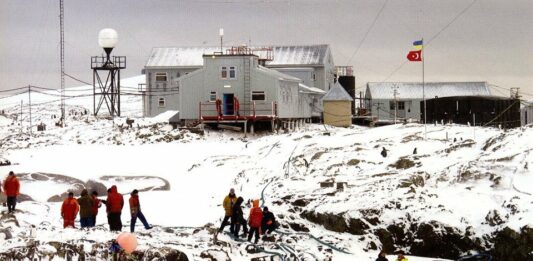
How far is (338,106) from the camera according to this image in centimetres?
6344

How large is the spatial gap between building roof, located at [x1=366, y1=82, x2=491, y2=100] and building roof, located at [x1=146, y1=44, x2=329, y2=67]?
9676 mm

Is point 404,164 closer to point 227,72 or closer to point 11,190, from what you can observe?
point 11,190

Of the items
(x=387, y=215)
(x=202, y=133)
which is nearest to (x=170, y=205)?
(x=387, y=215)

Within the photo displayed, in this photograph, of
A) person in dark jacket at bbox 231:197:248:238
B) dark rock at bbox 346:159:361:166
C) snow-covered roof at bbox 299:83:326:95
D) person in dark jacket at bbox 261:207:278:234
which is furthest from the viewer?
snow-covered roof at bbox 299:83:326:95

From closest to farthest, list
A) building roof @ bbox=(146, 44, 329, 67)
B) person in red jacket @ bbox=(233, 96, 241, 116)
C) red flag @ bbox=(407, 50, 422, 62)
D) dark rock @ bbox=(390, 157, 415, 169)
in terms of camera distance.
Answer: dark rock @ bbox=(390, 157, 415, 169) < red flag @ bbox=(407, 50, 422, 62) < person in red jacket @ bbox=(233, 96, 241, 116) < building roof @ bbox=(146, 44, 329, 67)

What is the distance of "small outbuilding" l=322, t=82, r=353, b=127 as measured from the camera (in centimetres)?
6328

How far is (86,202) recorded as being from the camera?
2498 cm

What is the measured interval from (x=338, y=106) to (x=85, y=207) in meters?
40.2

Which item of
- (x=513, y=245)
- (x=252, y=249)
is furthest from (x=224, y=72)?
(x=513, y=245)

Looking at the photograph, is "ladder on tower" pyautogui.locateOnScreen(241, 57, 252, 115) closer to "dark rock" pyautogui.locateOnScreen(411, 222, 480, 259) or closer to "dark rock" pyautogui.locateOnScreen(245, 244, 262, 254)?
"dark rock" pyautogui.locateOnScreen(411, 222, 480, 259)

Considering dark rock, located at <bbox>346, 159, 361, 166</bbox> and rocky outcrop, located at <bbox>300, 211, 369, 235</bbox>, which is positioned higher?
dark rock, located at <bbox>346, 159, 361, 166</bbox>

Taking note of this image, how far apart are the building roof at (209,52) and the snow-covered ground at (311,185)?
1131 inches

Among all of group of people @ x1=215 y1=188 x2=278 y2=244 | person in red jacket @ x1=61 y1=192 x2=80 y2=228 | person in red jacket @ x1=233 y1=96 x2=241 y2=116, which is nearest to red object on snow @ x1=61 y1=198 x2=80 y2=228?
person in red jacket @ x1=61 y1=192 x2=80 y2=228

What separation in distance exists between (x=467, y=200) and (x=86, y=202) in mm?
12055
